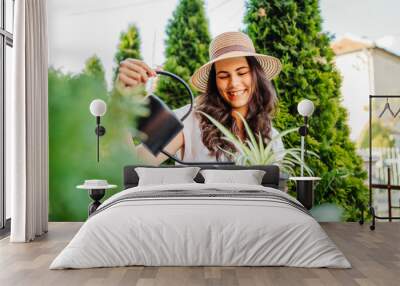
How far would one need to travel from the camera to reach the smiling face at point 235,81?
7.19 meters

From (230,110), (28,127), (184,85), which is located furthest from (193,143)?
(28,127)

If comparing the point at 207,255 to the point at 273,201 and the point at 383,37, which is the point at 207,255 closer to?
the point at 273,201

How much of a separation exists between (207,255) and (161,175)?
7.42ft

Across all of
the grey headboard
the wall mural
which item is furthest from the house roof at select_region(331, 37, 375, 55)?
the grey headboard

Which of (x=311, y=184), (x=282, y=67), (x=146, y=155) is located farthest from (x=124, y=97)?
(x=311, y=184)

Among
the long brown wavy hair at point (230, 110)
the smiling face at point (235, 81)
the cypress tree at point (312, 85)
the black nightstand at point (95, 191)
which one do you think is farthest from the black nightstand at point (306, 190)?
the black nightstand at point (95, 191)

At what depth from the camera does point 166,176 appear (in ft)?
A: 21.4

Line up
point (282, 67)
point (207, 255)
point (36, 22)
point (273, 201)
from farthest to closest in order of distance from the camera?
point (282, 67) → point (36, 22) → point (273, 201) → point (207, 255)

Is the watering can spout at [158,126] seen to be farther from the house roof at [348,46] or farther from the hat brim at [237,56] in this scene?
the house roof at [348,46]

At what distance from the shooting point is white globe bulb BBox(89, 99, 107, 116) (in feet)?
23.0

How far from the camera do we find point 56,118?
736cm

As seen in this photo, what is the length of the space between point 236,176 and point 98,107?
1.96m

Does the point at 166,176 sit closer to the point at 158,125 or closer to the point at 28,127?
the point at 158,125

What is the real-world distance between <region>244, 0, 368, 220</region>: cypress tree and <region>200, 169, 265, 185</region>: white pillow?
0.96 m
